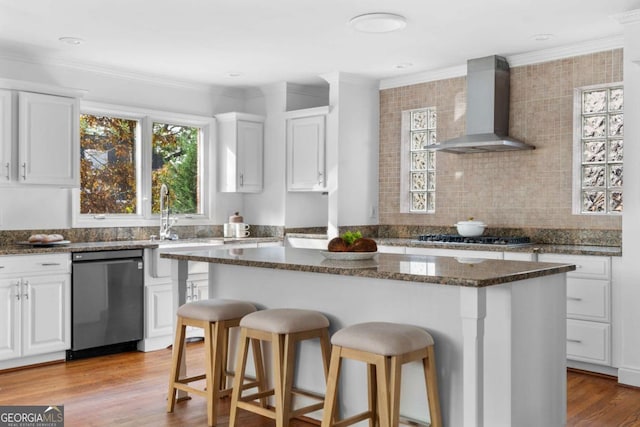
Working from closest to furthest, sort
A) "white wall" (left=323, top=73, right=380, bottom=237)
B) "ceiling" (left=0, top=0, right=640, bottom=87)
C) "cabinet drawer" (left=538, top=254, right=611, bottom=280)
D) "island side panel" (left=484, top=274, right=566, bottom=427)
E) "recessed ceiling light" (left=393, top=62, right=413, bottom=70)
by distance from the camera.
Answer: "island side panel" (left=484, top=274, right=566, bottom=427) → "ceiling" (left=0, top=0, right=640, bottom=87) → "cabinet drawer" (left=538, top=254, right=611, bottom=280) → "recessed ceiling light" (left=393, top=62, right=413, bottom=70) → "white wall" (left=323, top=73, right=380, bottom=237)

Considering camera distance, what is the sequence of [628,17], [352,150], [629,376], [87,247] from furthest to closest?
1. [352,150]
2. [87,247]
3. [629,376]
4. [628,17]

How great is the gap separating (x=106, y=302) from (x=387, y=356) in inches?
120

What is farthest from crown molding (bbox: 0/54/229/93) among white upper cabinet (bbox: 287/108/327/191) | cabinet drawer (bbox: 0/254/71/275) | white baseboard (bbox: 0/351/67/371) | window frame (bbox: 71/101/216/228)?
white baseboard (bbox: 0/351/67/371)

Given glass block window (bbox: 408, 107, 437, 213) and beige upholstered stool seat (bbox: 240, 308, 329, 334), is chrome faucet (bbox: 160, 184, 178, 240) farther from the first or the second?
beige upholstered stool seat (bbox: 240, 308, 329, 334)

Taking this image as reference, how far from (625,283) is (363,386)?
7.06 ft

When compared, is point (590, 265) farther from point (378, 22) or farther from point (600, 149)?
point (378, 22)

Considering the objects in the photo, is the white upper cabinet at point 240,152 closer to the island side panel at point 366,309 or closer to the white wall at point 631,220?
the island side panel at point 366,309

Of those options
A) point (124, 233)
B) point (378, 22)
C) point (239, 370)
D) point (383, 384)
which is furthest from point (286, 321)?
point (124, 233)

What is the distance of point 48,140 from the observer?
16.7ft

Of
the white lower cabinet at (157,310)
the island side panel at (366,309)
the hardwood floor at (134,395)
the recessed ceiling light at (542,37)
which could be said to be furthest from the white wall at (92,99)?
the recessed ceiling light at (542,37)

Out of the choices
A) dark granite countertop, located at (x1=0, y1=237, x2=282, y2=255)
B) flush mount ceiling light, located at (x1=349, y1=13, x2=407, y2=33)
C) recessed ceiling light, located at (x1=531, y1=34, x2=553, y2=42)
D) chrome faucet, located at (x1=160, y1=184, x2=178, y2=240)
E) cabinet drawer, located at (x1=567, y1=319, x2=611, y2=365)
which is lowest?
cabinet drawer, located at (x1=567, y1=319, x2=611, y2=365)

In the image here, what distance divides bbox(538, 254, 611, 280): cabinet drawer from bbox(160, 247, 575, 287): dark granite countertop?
1.51 m

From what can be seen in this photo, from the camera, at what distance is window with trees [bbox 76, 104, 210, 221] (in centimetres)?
582

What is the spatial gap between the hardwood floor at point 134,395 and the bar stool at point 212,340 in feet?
0.45
